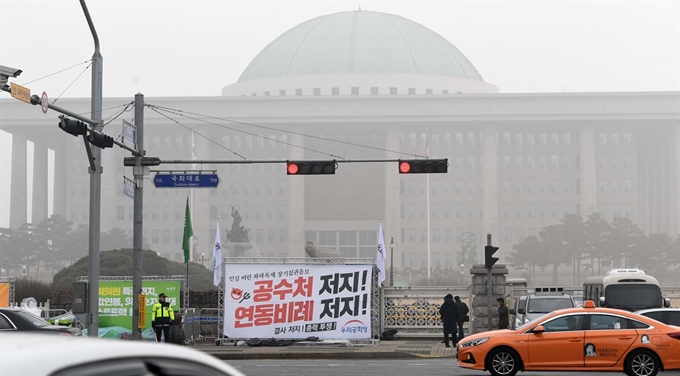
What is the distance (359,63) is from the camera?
160m

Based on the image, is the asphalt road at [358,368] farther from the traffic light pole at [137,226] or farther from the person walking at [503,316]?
the person walking at [503,316]

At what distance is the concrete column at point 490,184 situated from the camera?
140750 mm

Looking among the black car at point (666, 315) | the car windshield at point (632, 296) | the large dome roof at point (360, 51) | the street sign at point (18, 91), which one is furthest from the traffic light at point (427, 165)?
the large dome roof at point (360, 51)

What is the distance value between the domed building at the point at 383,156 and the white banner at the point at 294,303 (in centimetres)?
10259

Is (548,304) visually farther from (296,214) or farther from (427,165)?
(296,214)

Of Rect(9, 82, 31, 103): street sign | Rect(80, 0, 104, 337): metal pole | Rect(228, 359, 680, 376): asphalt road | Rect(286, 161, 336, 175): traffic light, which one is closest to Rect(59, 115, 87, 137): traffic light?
Rect(80, 0, 104, 337): metal pole

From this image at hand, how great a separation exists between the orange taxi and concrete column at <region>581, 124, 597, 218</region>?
123m

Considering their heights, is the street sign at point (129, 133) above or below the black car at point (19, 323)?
above

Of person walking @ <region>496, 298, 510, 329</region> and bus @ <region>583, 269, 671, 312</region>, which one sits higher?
bus @ <region>583, 269, 671, 312</region>

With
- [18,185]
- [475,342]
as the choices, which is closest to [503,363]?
[475,342]

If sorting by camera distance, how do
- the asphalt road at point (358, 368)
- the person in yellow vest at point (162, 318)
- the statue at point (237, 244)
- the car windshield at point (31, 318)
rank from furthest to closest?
the statue at point (237, 244), the person in yellow vest at point (162, 318), the asphalt road at point (358, 368), the car windshield at point (31, 318)

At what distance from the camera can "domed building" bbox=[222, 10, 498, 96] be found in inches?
6260

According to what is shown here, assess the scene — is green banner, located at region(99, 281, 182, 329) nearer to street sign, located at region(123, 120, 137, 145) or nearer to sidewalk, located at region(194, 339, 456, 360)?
sidewalk, located at region(194, 339, 456, 360)

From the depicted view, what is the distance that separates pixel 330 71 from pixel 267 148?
15324 millimetres
